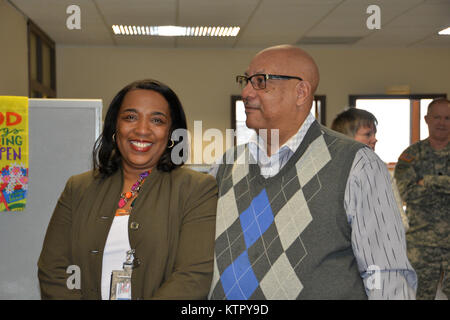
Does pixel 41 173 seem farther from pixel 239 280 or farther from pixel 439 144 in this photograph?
pixel 439 144

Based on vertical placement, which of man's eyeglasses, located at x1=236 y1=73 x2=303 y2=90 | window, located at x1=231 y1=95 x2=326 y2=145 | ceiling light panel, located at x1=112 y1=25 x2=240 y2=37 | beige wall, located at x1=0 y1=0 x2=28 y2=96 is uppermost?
ceiling light panel, located at x1=112 y1=25 x2=240 y2=37

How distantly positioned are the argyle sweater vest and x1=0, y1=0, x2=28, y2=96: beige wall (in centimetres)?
376

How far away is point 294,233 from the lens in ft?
3.94

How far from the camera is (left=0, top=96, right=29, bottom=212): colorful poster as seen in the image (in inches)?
65.1

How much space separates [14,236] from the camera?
5.57ft

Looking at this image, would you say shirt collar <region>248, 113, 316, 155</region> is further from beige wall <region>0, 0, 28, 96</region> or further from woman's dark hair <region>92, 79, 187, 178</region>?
beige wall <region>0, 0, 28, 96</region>

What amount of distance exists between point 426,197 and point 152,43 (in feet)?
14.2

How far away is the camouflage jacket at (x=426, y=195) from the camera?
323 centimetres

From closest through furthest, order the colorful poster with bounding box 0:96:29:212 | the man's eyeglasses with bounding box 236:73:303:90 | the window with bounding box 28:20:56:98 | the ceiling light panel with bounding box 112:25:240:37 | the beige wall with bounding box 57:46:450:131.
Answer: the man's eyeglasses with bounding box 236:73:303:90 < the colorful poster with bounding box 0:96:29:212 < the window with bounding box 28:20:56:98 < the ceiling light panel with bounding box 112:25:240:37 < the beige wall with bounding box 57:46:450:131

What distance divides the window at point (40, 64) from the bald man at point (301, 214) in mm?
4387

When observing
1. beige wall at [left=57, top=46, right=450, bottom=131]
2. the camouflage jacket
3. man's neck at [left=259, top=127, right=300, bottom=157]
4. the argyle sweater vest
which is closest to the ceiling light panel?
beige wall at [left=57, top=46, right=450, bottom=131]

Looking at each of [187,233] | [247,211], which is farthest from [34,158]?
[247,211]

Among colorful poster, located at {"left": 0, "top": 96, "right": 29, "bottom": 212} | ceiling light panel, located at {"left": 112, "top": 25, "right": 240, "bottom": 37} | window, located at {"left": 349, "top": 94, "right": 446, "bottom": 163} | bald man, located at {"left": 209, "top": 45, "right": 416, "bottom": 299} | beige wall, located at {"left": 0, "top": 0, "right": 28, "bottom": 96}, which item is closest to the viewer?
bald man, located at {"left": 209, "top": 45, "right": 416, "bottom": 299}

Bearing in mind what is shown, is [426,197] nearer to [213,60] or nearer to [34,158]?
[34,158]
